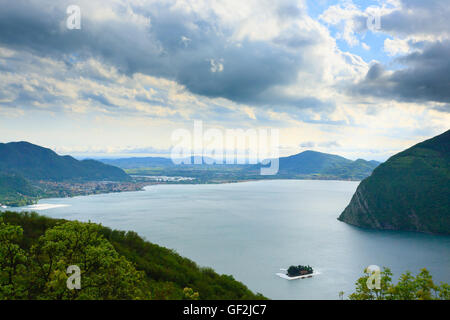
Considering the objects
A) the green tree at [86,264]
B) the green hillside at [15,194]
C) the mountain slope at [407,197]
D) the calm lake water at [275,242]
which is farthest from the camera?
the green hillside at [15,194]

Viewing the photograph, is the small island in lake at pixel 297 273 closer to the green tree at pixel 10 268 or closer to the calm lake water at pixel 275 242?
the calm lake water at pixel 275 242

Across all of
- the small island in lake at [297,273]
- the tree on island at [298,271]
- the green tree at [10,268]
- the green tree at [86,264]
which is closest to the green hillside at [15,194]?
the small island in lake at [297,273]
